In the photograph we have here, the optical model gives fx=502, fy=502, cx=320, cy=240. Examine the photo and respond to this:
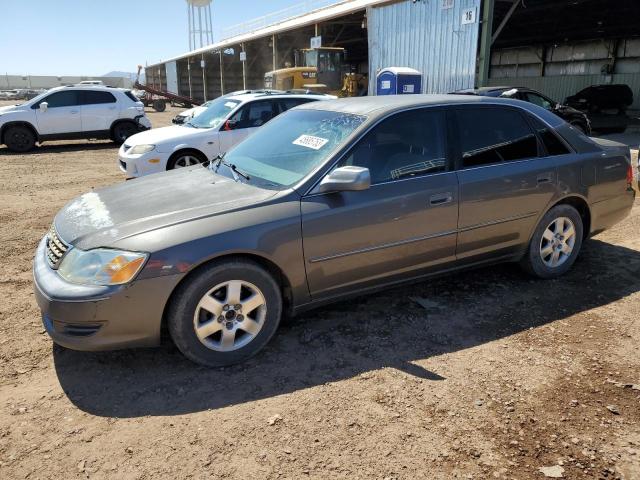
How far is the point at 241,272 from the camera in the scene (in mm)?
3049

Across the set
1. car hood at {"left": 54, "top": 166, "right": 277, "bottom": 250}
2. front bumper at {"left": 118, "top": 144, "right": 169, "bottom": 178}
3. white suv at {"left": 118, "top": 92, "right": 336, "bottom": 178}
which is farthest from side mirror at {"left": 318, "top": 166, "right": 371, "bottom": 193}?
front bumper at {"left": 118, "top": 144, "right": 169, "bottom": 178}

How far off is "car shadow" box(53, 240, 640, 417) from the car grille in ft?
2.16

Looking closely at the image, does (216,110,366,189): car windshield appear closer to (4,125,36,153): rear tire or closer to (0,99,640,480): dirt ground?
(0,99,640,480): dirt ground

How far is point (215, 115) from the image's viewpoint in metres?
8.98

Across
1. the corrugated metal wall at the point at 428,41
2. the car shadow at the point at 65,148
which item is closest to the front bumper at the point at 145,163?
the car shadow at the point at 65,148

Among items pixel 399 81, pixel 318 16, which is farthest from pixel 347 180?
pixel 318 16

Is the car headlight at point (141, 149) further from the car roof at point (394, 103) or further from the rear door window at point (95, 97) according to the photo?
the rear door window at point (95, 97)

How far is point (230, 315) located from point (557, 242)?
2.96 metres

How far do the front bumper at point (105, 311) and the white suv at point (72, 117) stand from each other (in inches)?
504

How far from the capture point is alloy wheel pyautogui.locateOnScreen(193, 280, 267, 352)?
3.03m

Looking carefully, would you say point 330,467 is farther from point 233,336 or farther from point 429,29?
point 429,29

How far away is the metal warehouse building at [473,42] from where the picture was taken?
14.2 meters

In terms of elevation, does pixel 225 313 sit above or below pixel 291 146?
below

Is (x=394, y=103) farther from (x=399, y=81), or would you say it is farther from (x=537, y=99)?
(x=537, y=99)
